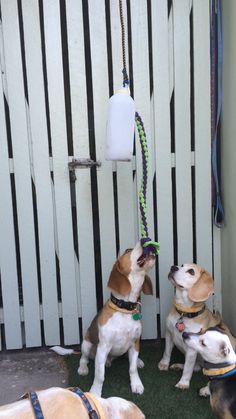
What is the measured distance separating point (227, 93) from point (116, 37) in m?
1.09

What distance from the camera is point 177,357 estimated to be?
3857 mm

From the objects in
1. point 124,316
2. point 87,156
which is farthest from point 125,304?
point 87,156

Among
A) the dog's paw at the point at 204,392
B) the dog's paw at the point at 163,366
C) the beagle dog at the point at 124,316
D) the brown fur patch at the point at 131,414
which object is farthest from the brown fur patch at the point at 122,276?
the brown fur patch at the point at 131,414

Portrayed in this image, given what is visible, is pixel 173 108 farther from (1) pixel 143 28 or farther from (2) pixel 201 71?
(1) pixel 143 28

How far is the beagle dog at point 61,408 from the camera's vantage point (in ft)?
4.83

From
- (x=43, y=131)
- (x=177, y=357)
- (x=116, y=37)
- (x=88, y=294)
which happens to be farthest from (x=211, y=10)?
(x=177, y=357)

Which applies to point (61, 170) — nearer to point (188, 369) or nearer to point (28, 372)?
point (28, 372)

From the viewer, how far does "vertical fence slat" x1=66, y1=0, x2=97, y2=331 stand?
369 cm

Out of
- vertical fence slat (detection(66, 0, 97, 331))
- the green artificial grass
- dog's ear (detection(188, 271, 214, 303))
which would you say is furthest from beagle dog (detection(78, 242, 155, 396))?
vertical fence slat (detection(66, 0, 97, 331))

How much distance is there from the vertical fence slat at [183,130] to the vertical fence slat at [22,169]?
1362 millimetres

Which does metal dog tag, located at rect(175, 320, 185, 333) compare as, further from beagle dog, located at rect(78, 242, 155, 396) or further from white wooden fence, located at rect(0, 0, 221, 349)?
white wooden fence, located at rect(0, 0, 221, 349)

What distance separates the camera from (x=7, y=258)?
12.8ft

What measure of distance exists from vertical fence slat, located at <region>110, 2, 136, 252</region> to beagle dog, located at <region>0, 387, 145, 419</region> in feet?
7.51

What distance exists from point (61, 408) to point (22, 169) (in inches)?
102
